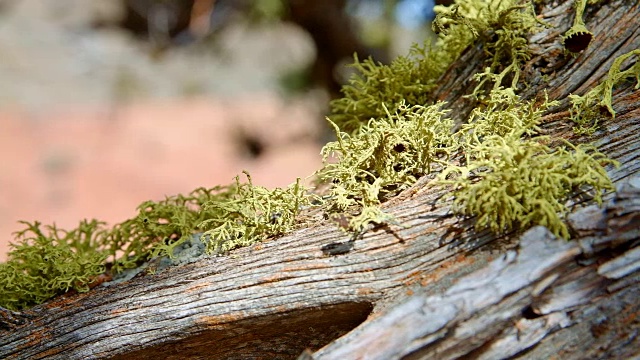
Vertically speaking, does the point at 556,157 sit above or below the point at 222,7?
below

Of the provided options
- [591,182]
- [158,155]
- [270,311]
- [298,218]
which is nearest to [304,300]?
[270,311]

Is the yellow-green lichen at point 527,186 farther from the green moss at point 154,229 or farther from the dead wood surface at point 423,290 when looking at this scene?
the green moss at point 154,229

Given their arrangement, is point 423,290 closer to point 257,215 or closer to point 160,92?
point 257,215

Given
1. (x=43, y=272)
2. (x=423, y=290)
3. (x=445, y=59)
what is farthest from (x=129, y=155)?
(x=423, y=290)


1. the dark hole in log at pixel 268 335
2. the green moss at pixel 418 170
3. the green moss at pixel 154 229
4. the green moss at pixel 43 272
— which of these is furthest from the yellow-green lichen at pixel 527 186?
the green moss at pixel 43 272

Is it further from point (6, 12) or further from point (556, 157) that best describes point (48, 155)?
point (556, 157)

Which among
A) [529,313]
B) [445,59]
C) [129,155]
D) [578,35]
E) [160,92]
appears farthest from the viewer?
[160,92]
